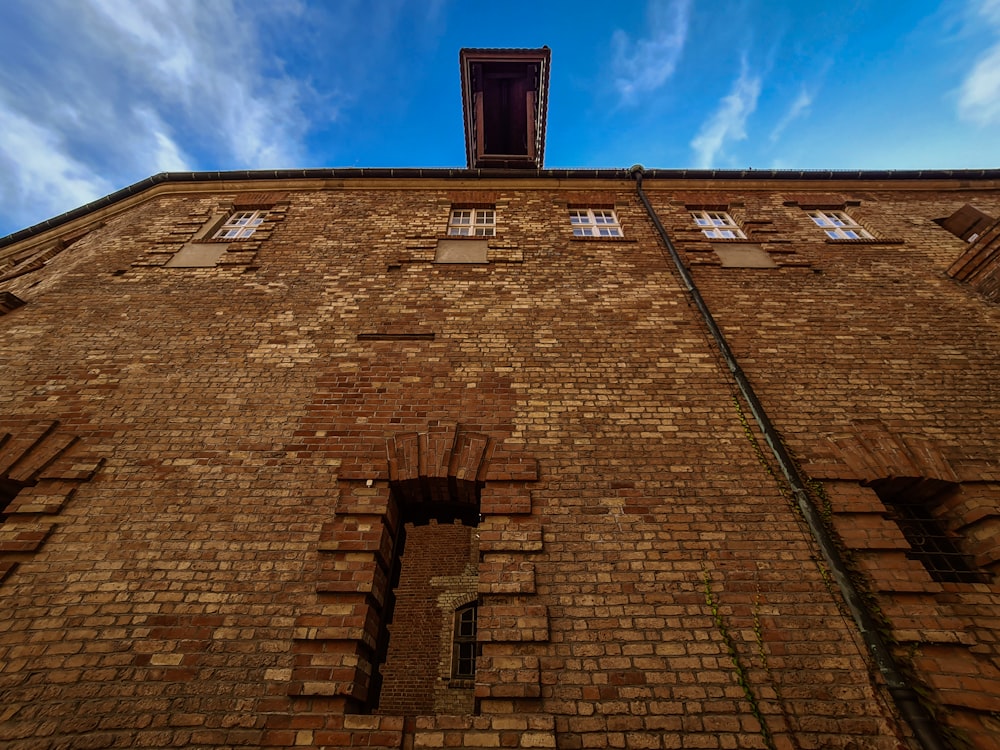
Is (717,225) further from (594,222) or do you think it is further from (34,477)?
(34,477)

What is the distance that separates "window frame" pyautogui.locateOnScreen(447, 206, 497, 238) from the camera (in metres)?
6.83

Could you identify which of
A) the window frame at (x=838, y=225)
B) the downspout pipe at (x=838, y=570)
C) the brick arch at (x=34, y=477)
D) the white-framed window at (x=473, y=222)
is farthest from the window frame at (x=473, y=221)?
the window frame at (x=838, y=225)

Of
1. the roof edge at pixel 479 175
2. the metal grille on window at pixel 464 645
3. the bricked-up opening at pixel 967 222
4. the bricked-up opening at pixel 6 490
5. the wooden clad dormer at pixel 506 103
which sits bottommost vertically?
the metal grille on window at pixel 464 645

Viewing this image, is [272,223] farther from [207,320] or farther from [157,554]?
[157,554]

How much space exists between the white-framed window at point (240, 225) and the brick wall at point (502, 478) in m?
0.44

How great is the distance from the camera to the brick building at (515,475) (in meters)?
2.88

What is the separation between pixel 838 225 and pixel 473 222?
249 inches

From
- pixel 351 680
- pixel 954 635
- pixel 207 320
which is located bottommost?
pixel 351 680

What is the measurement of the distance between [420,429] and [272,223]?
4.85m

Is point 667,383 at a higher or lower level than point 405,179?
lower

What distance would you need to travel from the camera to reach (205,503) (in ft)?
12.3

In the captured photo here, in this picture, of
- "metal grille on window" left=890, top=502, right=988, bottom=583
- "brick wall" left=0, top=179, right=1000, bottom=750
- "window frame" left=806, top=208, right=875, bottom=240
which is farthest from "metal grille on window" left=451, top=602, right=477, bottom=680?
"window frame" left=806, top=208, right=875, bottom=240

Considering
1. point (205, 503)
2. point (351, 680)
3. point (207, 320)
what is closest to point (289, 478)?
point (205, 503)

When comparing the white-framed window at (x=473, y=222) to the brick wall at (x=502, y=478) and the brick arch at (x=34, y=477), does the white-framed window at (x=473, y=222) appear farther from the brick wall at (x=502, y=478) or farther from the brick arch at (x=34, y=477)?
the brick arch at (x=34, y=477)
